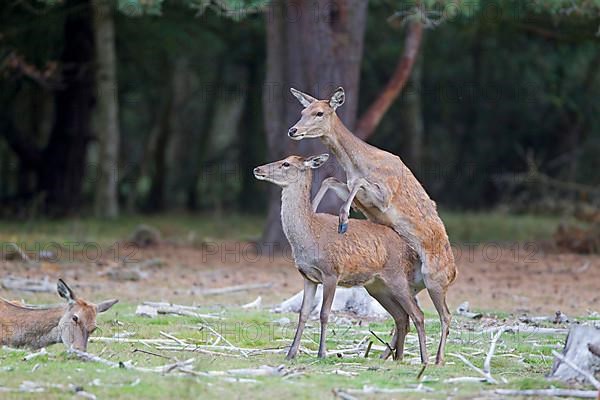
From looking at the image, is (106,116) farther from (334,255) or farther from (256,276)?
(334,255)

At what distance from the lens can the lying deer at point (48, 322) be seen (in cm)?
845

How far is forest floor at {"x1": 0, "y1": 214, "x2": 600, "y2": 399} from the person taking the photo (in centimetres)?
726

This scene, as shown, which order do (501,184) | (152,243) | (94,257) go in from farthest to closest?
(501,184) → (152,243) → (94,257)

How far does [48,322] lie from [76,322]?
0.37m

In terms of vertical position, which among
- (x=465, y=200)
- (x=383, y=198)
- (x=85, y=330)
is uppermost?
(x=383, y=198)

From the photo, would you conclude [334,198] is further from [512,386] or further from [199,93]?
[199,93]

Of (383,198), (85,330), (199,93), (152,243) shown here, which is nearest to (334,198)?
(152,243)

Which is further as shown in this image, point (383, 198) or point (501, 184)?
point (501, 184)

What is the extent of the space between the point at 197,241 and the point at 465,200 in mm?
10761

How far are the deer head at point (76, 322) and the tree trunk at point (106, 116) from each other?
1350cm

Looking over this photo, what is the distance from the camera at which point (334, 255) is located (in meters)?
8.70

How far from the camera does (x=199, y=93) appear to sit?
3086 cm

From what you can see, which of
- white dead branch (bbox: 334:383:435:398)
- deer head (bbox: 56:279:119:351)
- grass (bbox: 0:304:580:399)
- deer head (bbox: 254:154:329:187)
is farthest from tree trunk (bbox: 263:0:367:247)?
white dead branch (bbox: 334:383:435:398)

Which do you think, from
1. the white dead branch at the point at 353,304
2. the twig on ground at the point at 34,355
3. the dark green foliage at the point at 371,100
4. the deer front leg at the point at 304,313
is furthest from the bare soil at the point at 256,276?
the dark green foliage at the point at 371,100
